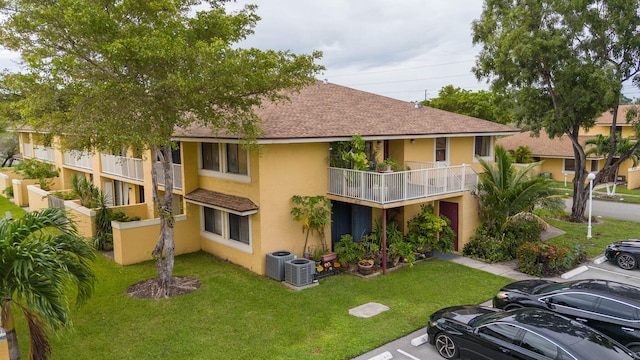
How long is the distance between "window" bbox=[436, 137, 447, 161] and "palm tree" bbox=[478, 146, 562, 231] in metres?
2.20

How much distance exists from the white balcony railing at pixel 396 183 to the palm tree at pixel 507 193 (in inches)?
48.7

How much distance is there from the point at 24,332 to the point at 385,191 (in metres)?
11.0

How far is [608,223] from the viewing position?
78.9ft

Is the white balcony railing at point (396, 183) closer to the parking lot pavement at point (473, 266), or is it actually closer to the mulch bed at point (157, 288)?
the parking lot pavement at point (473, 266)

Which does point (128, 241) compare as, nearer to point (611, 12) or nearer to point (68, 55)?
point (68, 55)

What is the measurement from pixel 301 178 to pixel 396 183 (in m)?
3.39

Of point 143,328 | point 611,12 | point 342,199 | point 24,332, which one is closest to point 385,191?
point 342,199

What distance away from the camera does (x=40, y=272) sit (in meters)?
6.99

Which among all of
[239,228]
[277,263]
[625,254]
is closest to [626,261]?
[625,254]

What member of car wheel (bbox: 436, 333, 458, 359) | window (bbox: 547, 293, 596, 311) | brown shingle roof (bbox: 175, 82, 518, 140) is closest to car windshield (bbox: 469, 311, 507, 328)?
car wheel (bbox: 436, 333, 458, 359)

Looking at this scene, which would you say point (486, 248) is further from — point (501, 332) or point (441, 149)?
point (501, 332)

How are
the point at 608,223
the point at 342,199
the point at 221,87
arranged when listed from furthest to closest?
the point at 608,223 < the point at 342,199 < the point at 221,87

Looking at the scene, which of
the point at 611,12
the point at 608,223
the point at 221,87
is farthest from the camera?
the point at 608,223

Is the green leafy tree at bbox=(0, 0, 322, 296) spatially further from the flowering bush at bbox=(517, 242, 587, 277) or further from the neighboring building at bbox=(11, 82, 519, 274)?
the flowering bush at bbox=(517, 242, 587, 277)
